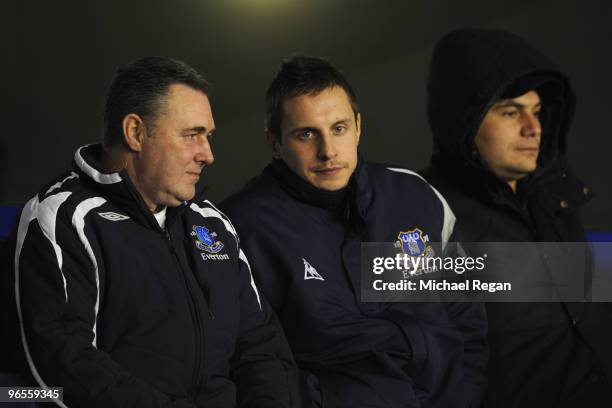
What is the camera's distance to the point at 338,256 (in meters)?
1.85

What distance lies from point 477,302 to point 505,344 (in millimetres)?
133

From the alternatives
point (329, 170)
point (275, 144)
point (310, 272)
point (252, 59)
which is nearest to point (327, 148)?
point (329, 170)

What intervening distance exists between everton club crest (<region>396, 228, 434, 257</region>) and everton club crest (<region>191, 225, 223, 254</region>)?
48cm

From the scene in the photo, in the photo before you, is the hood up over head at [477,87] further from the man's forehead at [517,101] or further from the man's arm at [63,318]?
the man's arm at [63,318]

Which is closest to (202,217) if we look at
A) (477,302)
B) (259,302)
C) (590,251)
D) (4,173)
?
(259,302)

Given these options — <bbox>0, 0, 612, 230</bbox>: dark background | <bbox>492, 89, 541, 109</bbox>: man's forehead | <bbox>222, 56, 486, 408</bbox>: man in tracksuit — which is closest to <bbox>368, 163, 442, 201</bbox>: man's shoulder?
<bbox>222, 56, 486, 408</bbox>: man in tracksuit

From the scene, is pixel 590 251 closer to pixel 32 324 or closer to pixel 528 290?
pixel 528 290

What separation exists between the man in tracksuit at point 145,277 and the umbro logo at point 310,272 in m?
0.12

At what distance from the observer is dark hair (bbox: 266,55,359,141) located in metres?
1.88

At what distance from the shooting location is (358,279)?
1.84m

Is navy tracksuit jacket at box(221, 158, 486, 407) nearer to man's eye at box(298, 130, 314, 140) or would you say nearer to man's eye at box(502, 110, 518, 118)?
man's eye at box(298, 130, 314, 140)

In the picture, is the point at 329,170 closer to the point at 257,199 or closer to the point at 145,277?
the point at 257,199

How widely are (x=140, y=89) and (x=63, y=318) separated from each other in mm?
478

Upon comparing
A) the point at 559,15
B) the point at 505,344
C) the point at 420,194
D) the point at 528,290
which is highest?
the point at 559,15
